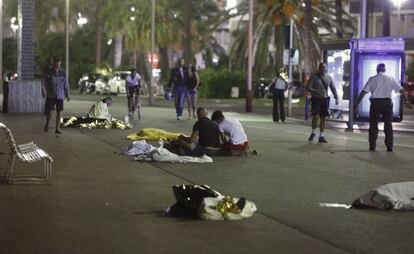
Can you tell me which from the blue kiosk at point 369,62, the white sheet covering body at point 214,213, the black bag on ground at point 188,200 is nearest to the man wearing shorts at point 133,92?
the blue kiosk at point 369,62

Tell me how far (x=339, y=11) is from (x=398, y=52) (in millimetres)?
24562

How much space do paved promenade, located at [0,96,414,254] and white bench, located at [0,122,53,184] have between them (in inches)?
9.5

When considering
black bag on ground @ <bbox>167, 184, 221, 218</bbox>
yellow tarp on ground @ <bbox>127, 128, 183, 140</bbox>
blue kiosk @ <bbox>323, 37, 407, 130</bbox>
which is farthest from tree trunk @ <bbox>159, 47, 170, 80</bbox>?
black bag on ground @ <bbox>167, 184, 221, 218</bbox>

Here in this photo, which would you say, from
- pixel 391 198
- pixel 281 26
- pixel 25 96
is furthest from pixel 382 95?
pixel 281 26

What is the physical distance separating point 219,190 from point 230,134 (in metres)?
4.22

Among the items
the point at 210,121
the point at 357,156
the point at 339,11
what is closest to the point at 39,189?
the point at 210,121

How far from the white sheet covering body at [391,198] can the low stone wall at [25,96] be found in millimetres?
21305

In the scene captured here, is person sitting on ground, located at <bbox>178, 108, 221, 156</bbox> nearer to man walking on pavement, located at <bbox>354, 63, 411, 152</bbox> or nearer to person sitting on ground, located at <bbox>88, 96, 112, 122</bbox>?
man walking on pavement, located at <bbox>354, 63, 411, 152</bbox>

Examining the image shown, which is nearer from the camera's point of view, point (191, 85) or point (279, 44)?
point (191, 85)

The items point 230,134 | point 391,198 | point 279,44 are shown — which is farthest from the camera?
point 279,44

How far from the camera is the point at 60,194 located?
37.7 feet

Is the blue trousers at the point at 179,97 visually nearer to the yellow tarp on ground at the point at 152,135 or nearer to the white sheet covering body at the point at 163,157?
the yellow tarp on ground at the point at 152,135

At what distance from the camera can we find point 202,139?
632 inches

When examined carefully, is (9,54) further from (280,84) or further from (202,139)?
→ (202,139)
